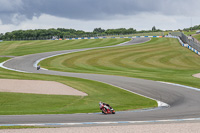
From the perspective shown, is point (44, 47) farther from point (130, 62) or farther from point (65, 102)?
point (65, 102)

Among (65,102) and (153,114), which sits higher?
(153,114)

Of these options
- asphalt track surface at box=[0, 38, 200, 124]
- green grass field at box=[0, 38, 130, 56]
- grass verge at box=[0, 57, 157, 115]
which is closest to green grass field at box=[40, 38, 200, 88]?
green grass field at box=[0, 38, 130, 56]

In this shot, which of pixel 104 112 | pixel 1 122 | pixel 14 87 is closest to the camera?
pixel 1 122

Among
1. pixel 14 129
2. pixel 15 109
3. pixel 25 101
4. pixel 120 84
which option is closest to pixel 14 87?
pixel 25 101

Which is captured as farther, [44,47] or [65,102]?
[44,47]

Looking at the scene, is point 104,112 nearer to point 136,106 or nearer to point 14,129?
point 136,106

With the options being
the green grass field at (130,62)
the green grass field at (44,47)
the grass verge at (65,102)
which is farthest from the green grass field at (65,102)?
the green grass field at (44,47)

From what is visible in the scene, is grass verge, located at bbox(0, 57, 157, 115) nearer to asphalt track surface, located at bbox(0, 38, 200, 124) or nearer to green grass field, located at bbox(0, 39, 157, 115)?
green grass field, located at bbox(0, 39, 157, 115)

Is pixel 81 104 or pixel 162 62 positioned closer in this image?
pixel 81 104

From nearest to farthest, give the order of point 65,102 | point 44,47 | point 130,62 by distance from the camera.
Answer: point 65,102, point 130,62, point 44,47

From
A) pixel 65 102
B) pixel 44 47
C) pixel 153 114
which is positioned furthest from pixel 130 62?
pixel 44 47

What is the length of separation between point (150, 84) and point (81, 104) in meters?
10.7

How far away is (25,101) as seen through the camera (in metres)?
19.5

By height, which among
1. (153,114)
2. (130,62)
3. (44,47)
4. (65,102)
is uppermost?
(44,47)
